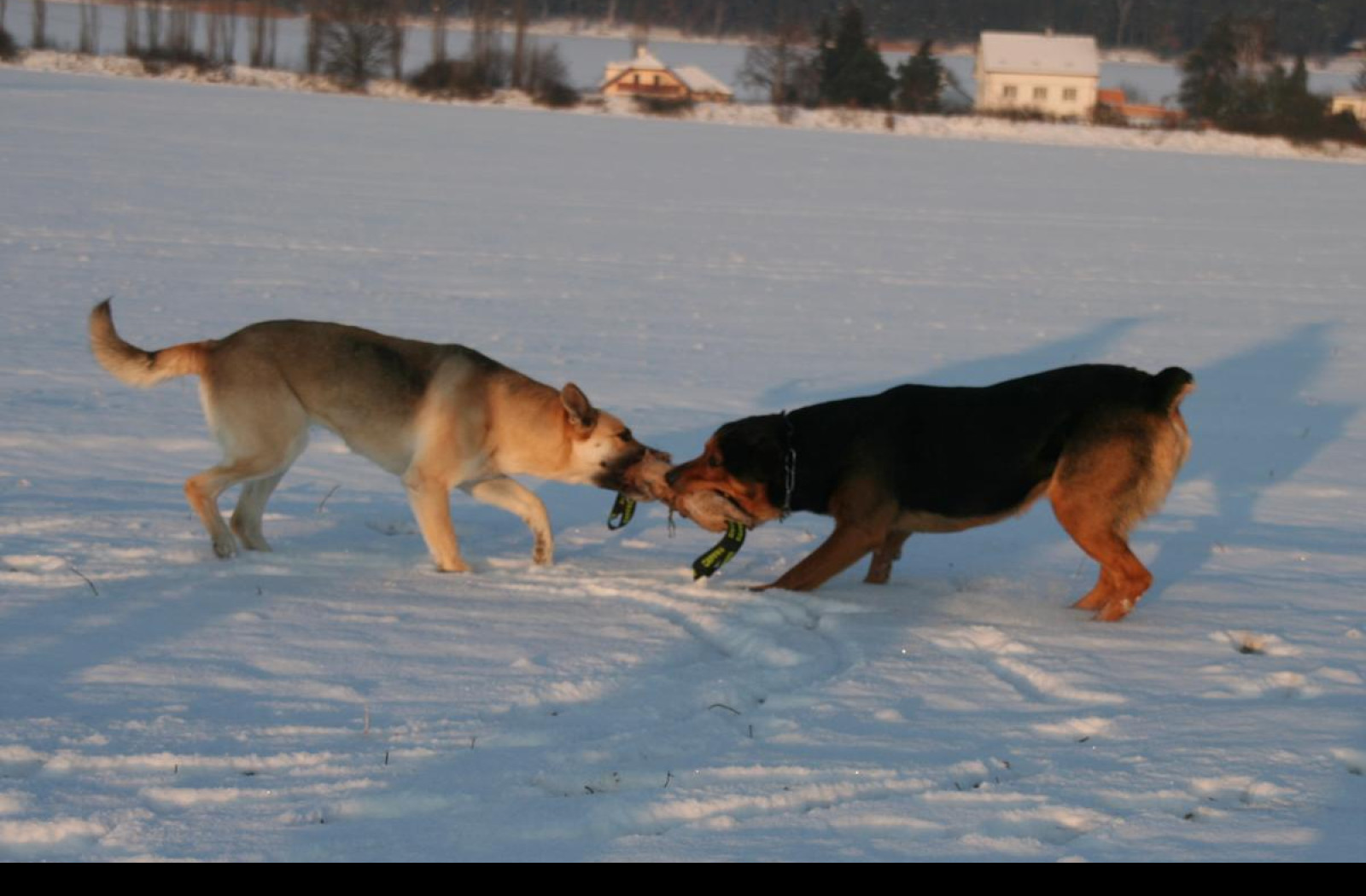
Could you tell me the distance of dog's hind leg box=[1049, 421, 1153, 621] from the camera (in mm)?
7301

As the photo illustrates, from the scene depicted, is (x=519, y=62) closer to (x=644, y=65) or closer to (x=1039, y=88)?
(x=644, y=65)

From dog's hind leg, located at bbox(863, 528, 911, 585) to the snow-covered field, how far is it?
174 mm

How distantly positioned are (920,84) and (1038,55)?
33.9 m

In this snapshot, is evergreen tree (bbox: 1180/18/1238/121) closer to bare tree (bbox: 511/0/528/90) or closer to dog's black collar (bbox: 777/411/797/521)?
bare tree (bbox: 511/0/528/90)

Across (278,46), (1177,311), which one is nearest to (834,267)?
(1177,311)

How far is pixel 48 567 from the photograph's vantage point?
7.05 meters

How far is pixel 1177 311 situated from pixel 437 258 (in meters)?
10.1

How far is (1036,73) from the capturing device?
345 feet

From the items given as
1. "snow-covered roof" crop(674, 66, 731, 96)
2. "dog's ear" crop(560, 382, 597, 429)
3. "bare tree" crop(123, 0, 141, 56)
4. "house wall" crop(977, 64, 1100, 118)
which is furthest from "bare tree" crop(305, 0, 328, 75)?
"dog's ear" crop(560, 382, 597, 429)

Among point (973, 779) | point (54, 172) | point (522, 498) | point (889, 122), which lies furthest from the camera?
point (889, 122)

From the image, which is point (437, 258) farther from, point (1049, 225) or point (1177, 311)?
point (1049, 225)

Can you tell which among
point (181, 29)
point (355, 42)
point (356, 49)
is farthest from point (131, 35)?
point (356, 49)

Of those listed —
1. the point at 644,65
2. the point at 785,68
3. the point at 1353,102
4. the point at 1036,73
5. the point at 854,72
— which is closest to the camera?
the point at 854,72
